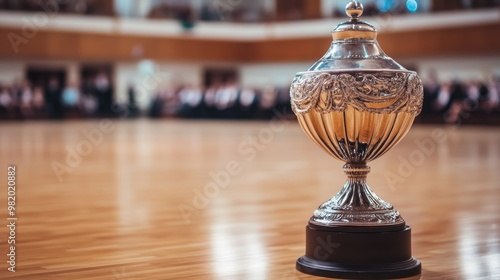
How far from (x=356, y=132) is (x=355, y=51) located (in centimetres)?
39

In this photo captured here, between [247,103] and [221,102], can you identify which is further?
[221,102]

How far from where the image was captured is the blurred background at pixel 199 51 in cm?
2498

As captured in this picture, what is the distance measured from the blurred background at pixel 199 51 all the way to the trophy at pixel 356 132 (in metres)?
18.9

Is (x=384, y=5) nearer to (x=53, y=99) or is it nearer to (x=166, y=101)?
(x=166, y=101)

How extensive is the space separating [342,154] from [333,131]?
0.47 ft

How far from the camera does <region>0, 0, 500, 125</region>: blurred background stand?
25.0m

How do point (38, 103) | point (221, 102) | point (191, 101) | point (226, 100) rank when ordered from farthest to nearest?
point (191, 101), point (221, 102), point (226, 100), point (38, 103)

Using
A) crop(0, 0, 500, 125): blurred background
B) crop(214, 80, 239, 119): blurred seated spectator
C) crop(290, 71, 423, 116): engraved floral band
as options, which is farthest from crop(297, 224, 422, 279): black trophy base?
crop(214, 80, 239, 119): blurred seated spectator

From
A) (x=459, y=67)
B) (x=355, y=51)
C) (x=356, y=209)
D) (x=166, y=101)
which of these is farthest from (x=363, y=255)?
(x=166, y=101)

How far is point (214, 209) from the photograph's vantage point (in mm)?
5957

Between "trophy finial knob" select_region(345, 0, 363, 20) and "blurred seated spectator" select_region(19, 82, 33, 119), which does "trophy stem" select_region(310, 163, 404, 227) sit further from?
"blurred seated spectator" select_region(19, 82, 33, 119)

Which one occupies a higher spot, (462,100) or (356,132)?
(356,132)

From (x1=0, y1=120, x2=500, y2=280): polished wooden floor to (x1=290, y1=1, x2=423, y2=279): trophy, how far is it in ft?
0.61

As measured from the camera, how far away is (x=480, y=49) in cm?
2414
